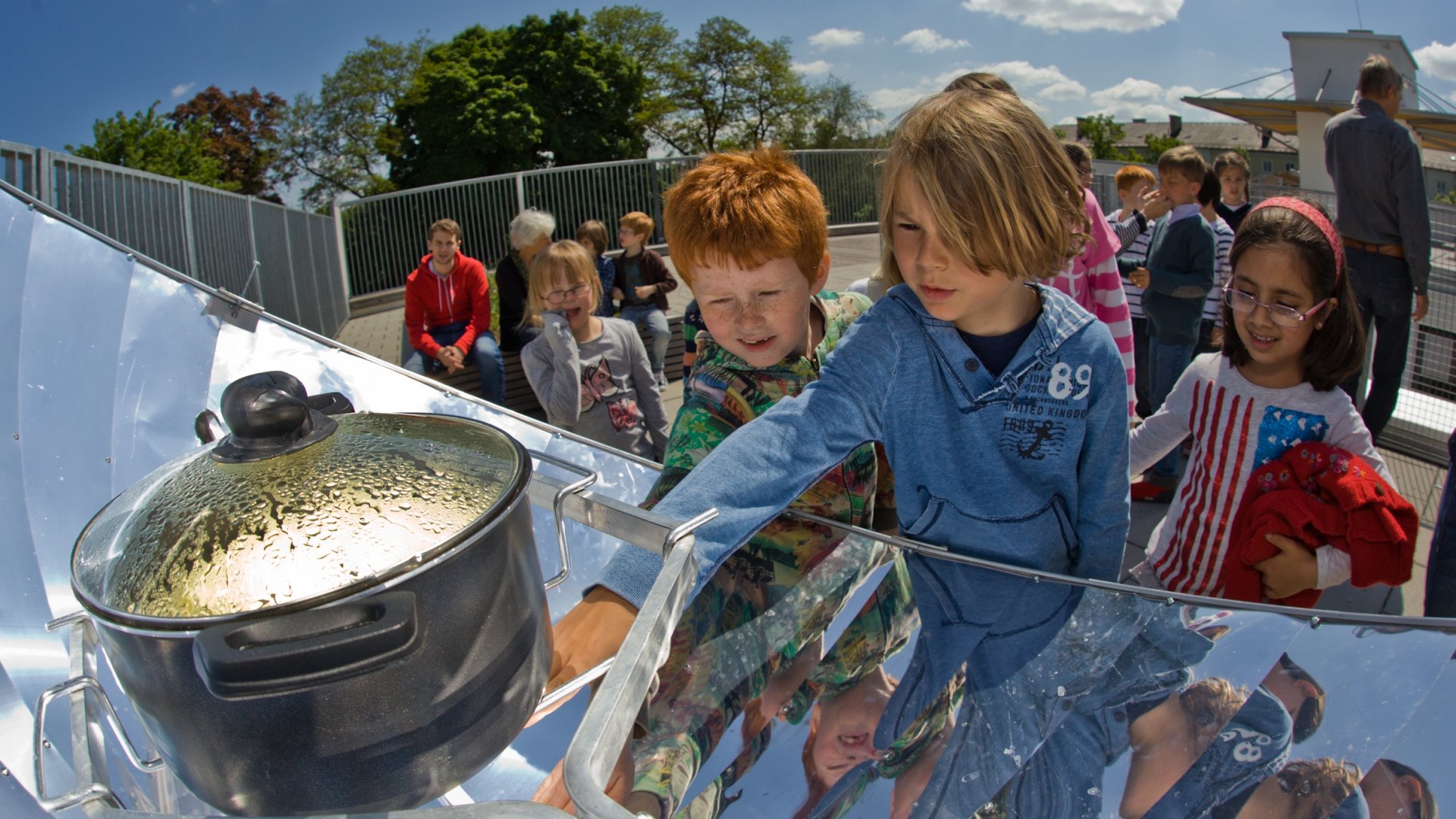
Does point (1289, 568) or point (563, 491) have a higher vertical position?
point (563, 491)

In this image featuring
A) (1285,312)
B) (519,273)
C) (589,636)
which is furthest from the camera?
(519,273)

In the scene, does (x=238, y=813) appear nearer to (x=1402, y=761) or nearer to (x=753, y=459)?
(x=753, y=459)

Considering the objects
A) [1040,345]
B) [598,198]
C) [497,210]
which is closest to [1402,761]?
[1040,345]

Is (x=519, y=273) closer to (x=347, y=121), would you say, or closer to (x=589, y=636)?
(x=589, y=636)

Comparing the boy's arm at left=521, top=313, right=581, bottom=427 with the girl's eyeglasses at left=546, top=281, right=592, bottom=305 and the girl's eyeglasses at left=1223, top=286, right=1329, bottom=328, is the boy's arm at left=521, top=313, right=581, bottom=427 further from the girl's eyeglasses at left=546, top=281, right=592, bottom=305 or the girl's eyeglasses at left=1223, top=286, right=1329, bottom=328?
the girl's eyeglasses at left=1223, top=286, right=1329, bottom=328

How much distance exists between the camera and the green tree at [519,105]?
3934cm

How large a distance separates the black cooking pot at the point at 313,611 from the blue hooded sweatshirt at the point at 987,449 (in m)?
Result: 0.54

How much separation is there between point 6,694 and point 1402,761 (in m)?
1.76

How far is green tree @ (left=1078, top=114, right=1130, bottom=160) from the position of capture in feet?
308

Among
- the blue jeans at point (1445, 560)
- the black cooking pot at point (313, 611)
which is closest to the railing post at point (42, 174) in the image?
the black cooking pot at point (313, 611)

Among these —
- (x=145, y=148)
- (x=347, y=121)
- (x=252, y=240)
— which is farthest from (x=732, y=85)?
(x=252, y=240)

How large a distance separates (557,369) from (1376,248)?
4347mm

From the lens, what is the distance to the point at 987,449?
132cm

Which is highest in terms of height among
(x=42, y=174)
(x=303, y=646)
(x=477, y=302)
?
(x=42, y=174)
